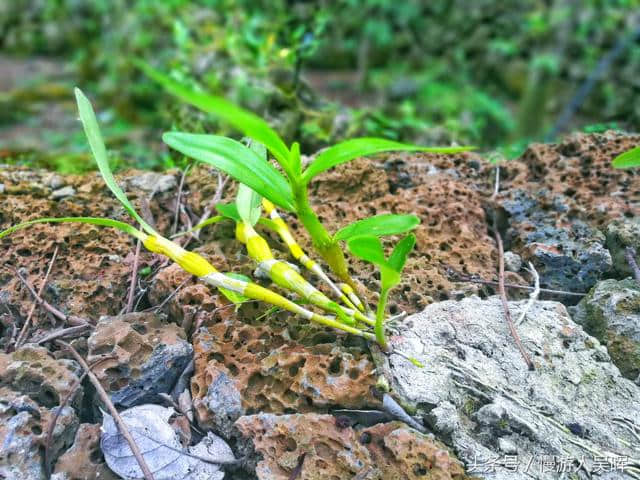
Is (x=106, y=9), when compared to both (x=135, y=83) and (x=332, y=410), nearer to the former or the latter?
(x=135, y=83)

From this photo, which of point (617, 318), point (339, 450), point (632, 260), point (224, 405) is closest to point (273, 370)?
point (224, 405)

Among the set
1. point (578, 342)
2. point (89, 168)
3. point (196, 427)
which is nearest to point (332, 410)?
point (196, 427)

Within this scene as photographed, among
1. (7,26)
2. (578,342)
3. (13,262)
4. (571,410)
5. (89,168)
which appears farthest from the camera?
(7,26)

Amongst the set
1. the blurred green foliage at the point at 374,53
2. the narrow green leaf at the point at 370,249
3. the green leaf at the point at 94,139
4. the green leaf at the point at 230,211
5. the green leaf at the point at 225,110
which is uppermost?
the green leaf at the point at 225,110

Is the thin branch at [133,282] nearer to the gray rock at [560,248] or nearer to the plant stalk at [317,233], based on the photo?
the plant stalk at [317,233]

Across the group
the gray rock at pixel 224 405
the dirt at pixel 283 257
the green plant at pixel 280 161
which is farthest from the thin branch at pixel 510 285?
the gray rock at pixel 224 405

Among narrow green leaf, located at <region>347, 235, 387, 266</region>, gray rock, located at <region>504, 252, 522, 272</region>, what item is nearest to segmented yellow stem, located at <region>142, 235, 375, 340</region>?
narrow green leaf, located at <region>347, 235, 387, 266</region>
